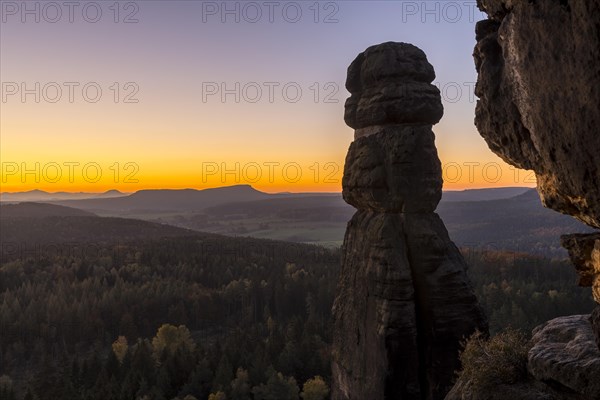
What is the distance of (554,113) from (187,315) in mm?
98530

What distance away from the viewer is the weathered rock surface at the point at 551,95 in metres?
7.28

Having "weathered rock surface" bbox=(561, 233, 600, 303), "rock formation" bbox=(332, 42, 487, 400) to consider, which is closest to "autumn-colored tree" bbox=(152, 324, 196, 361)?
"rock formation" bbox=(332, 42, 487, 400)

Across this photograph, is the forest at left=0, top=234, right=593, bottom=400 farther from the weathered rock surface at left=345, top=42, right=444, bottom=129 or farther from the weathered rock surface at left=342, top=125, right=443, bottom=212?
the weathered rock surface at left=345, top=42, right=444, bottom=129

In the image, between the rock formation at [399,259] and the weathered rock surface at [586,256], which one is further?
the rock formation at [399,259]

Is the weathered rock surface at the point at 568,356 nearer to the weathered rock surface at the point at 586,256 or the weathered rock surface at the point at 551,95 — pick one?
the weathered rock surface at the point at 586,256

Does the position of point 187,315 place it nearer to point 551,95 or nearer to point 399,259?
point 399,259

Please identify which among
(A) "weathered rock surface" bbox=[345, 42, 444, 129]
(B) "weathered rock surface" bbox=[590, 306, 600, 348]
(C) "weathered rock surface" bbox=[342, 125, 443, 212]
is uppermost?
(A) "weathered rock surface" bbox=[345, 42, 444, 129]

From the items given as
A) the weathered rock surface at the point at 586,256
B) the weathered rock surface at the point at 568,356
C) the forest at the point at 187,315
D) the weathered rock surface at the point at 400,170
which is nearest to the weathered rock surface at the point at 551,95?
the weathered rock surface at the point at 586,256

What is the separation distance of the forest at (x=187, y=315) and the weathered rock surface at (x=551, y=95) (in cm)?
4183

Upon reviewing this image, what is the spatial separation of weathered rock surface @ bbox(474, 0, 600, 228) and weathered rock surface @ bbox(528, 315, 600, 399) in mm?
3848

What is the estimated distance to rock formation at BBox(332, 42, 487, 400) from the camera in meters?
23.7

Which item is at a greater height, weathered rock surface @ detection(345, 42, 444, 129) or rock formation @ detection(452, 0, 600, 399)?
weathered rock surface @ detection(345, 42, 444, 129)

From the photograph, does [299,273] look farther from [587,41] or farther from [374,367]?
[587,41]

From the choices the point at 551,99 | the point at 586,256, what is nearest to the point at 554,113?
the point at 551,99
